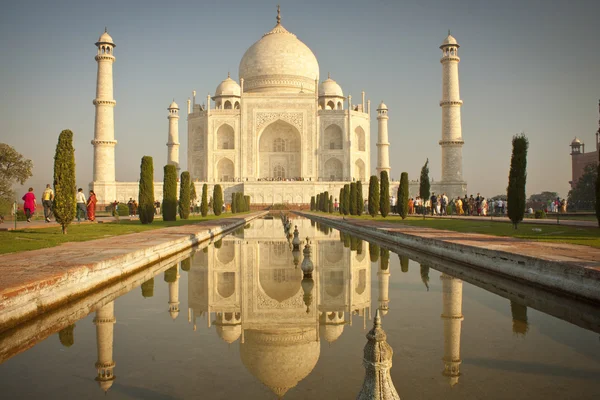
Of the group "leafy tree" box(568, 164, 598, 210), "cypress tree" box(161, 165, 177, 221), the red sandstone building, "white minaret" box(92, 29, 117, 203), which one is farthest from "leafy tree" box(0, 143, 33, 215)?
the red sandstone building

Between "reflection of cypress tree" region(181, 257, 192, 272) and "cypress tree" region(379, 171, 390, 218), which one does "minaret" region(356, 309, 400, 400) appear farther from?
"cypress tree" region(379, 171, 390, 218)

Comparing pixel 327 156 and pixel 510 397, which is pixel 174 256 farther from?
pixel 327 156

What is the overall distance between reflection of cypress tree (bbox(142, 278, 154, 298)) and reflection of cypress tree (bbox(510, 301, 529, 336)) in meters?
2.59

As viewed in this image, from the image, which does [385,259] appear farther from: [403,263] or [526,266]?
[526,266]

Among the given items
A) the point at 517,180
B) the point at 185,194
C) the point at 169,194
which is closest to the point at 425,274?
the point at 517,180

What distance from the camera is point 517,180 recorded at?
9258 mm

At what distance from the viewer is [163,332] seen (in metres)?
2.85

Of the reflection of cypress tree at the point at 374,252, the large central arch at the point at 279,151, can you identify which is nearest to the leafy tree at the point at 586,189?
the large central arch at the point at 279,151

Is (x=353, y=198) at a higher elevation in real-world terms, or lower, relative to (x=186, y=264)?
higher

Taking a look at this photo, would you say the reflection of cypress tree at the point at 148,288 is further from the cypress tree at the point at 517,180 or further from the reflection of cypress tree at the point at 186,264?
the cypress tree at the point at 517,180

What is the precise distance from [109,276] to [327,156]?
1167 inches

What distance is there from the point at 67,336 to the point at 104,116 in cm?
2532

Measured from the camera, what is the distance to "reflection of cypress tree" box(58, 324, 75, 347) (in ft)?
8.45

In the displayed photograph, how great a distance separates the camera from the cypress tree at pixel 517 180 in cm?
899
